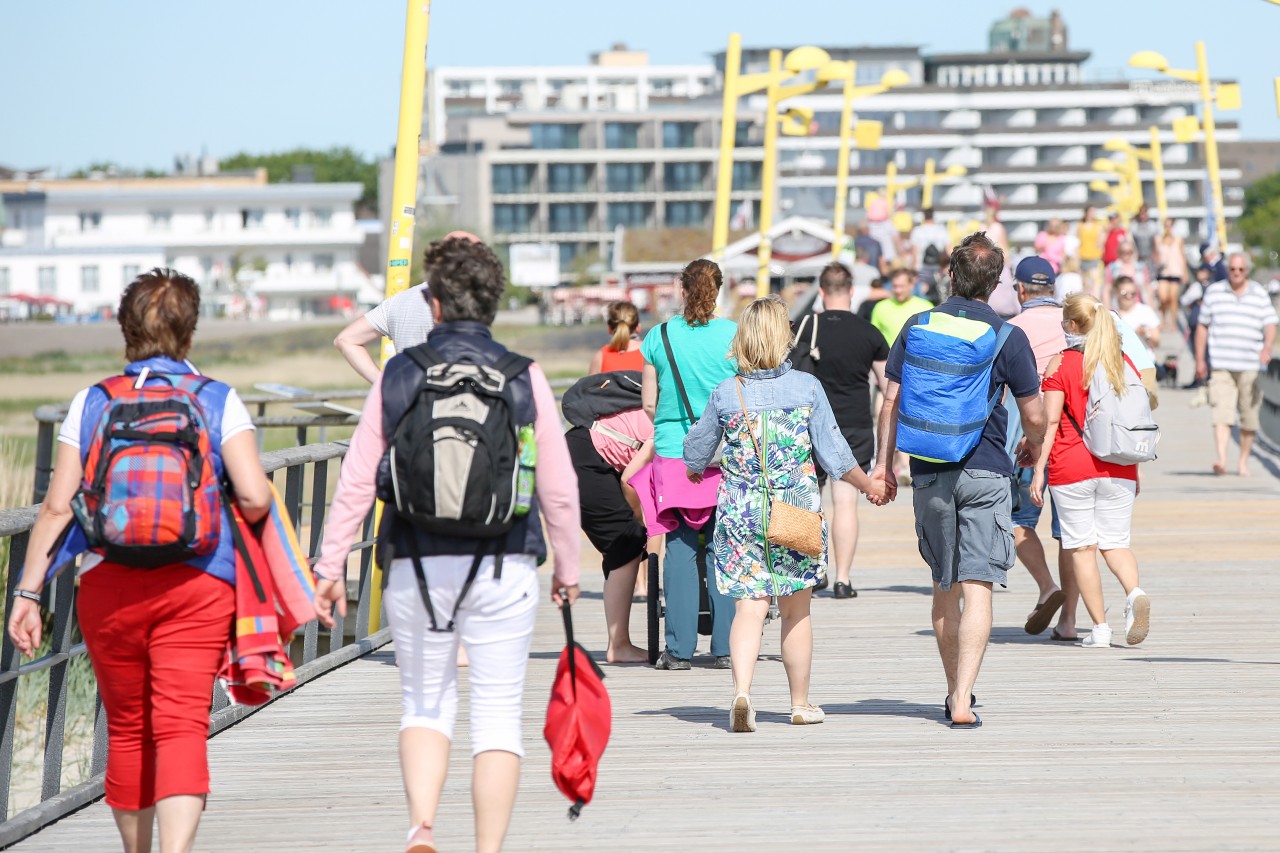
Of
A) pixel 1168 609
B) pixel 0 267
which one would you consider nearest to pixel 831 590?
pixel 1168 609

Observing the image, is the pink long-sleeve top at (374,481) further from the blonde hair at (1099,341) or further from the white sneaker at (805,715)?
the blonde hair at (1099,341)

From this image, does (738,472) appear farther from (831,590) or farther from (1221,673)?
(831,590)

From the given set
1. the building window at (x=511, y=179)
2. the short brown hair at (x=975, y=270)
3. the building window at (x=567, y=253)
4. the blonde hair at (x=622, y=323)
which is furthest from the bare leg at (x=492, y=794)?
the building window at (x=567, y=253)

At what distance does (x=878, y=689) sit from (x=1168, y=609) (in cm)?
312

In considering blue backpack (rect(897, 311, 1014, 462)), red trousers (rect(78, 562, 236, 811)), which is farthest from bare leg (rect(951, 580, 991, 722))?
red trousers (rect(78, 562, 236, 811))

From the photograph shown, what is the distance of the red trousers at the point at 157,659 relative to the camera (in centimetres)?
495

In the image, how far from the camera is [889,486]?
25.3 feet

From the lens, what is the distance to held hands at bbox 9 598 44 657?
201 inches

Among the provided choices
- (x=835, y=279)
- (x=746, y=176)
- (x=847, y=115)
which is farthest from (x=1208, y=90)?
(x=746, y=176)

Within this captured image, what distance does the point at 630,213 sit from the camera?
5541 inches

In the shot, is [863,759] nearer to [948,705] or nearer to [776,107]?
[948,705]

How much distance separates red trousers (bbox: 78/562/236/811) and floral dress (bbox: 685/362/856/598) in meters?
2.84

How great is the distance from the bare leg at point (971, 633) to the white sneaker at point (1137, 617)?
190 cm

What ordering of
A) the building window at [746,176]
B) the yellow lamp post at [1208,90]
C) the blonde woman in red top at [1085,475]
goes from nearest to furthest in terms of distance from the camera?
the blonde woman in red top at [1085,475]
the yellow lamp post at [1208,90]
the building window at [746,176]
